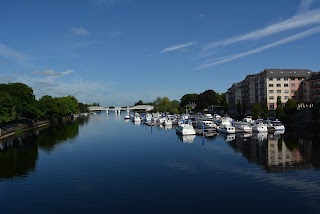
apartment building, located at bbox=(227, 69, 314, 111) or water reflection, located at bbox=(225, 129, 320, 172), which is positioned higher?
apartment building, located at bbox=(227, 69, 314, 111)

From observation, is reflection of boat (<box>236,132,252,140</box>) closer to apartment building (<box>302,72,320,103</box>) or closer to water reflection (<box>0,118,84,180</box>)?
apartment building (<box>302,72,320,103</box>)

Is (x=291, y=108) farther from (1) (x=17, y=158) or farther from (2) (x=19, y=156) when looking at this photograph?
(1) (x=17, y=158)

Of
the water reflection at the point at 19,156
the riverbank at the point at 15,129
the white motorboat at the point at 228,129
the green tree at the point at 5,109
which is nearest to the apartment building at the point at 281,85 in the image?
the white motorboat at the point at 228,129

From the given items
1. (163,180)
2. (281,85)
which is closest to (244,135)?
(163,180)

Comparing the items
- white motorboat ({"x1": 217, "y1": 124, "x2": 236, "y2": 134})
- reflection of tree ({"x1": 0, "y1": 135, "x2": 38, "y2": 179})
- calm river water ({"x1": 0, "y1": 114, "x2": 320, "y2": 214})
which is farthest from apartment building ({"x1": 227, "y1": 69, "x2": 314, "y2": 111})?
reflection of tree ({"x1": 0, "y1": 135, "x2": 38, "y2": 179})

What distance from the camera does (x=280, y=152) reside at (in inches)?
2175

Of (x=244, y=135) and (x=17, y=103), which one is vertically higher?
(x=17, y=103)

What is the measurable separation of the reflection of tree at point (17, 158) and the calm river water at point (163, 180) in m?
0.14

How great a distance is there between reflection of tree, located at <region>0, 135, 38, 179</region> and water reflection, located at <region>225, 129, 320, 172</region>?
31.7m

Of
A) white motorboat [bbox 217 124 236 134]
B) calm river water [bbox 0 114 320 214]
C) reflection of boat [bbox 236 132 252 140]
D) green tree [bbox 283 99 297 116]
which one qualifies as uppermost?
green tree [bbox 283 99 297 116]

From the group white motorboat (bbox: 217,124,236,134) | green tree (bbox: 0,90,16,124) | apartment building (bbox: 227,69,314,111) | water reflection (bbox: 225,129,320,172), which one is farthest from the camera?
apartment building (bbox: 227,69,314,111)

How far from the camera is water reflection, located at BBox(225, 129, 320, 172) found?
44.9 m

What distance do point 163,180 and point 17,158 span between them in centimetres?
2859

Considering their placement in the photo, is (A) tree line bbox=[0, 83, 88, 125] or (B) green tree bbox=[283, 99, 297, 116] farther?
(B) green tree bbox=[283, 99, 297, 116]
